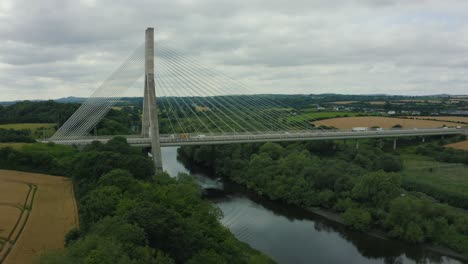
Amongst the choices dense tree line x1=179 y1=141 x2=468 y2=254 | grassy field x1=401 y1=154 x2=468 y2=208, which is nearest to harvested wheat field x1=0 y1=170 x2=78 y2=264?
dense tree line x1=179 y1=141 x2=468 y2=254

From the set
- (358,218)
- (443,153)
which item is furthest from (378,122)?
(358,218)

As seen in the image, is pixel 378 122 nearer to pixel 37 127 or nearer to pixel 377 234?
pixel 377 234

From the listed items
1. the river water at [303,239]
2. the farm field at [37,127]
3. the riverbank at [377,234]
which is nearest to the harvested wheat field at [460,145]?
the riverbank at [377,234]

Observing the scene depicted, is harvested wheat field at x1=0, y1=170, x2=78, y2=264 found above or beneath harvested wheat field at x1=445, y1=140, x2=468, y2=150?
beneath

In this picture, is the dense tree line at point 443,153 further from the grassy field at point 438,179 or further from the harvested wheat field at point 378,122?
the harvested wheat field at point 378,122

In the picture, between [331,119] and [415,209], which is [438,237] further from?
[331,119]

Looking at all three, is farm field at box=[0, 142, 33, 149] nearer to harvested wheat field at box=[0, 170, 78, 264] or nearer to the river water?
harvested wheat field at box=[0, 170, 78, 264]

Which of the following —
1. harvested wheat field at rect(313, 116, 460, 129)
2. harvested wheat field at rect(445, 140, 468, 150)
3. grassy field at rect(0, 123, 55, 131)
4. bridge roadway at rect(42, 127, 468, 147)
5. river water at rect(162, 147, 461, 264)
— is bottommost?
river water at rect(162, 147, 461, 264)

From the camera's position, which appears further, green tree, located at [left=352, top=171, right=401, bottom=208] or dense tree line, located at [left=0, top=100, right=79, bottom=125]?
dense tree line, located at [left=0, top=100, right=79, bottom=125]
